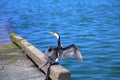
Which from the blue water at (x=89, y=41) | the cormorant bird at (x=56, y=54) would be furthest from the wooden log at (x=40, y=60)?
the blue water at (x=89, y=41)

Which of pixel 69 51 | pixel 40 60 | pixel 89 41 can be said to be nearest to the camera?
pixel 69 51

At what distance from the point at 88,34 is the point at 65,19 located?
32.6 ft

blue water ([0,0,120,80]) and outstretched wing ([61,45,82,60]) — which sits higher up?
outstretched wing ([61,45,82,60])

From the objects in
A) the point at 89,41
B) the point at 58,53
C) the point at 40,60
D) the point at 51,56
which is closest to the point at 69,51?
the point at 58,53

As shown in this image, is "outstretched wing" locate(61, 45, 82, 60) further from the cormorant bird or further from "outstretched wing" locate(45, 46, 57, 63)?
"outstretched wing" locate(45, 46, 57, 63)

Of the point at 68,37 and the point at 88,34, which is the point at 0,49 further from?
the point at 88,34

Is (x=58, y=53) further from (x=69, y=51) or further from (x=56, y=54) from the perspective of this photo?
(x=69, y=51)

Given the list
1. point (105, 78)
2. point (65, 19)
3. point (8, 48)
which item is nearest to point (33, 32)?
point (65, 19)

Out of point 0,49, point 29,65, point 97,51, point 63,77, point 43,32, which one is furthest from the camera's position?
point 43,32

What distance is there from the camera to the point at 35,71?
10.8 m

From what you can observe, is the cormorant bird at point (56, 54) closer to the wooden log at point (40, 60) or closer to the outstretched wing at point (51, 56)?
the outstretched wing at point (51, 56)

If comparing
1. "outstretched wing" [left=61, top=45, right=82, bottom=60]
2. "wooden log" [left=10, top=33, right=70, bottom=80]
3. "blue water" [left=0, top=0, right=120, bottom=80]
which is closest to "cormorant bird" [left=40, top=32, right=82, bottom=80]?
"outstretched wing" [left=61, top=45, right=82, bottom=60]

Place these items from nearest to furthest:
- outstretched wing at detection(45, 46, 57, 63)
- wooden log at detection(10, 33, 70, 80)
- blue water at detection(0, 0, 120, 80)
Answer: wooden log at detection(10, 33, 70, 80), outstretched wing at detection(45, 46, 57, 63), blue water at detection(0, 0, 120, 80)

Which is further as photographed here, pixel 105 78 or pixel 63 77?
pixel 105 78
